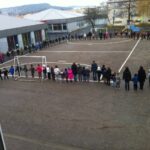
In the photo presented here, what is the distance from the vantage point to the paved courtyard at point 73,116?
9508mm

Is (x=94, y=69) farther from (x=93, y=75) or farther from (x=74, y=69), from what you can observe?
(x=74, y=69)

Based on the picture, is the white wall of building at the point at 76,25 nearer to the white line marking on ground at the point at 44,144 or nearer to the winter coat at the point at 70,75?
the winter coat at the point at 70,75

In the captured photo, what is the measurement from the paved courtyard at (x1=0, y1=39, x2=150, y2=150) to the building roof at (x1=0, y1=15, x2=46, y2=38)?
14.8 meters

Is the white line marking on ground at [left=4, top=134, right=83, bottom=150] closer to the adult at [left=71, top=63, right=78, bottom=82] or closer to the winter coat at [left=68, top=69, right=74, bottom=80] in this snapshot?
the winter coat at [left=68, top=69, right=74, bottom=80]

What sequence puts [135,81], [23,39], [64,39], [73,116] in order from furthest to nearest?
[64,39] → [23,39] → [135,81] → [73,116]

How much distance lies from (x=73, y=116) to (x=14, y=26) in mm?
25776

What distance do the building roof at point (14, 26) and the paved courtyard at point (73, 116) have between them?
14.8 m

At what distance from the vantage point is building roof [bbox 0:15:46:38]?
3167 centimetres

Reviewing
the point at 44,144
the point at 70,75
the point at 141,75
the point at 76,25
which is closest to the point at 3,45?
the point at 70,75

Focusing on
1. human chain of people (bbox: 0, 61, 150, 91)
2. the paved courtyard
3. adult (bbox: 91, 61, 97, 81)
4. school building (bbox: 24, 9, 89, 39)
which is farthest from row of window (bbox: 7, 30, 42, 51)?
adult (bbox: 91, 61, 97, 81)

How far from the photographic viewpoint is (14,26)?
112 feet

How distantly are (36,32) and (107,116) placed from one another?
3063 centimetres

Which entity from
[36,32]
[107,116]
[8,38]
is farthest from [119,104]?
[36,32]

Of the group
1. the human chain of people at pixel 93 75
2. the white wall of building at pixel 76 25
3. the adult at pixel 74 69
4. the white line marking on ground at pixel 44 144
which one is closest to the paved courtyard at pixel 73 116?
the white line marking on ground at pixel 44 144
